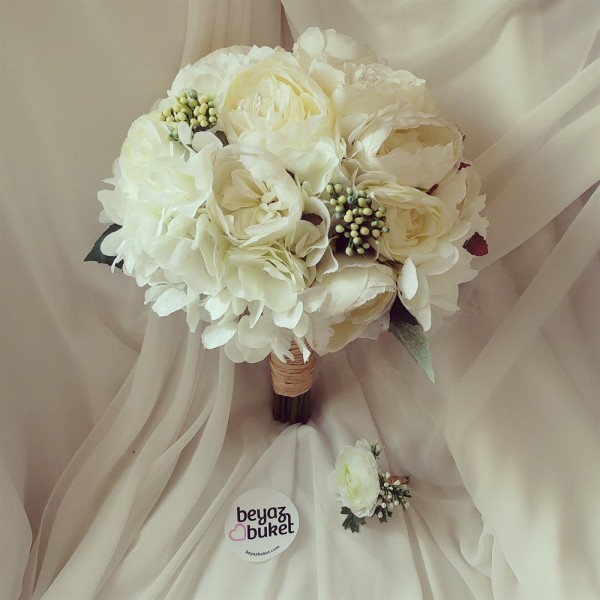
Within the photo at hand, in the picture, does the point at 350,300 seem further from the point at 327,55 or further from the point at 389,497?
the point at 389,497

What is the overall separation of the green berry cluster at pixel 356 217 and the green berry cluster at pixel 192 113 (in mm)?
157

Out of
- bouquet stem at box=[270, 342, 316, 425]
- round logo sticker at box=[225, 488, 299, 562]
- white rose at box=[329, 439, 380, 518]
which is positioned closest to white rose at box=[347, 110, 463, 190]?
bouquet stem at box=[270, 342, 316, 425]

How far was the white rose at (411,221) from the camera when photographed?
614 mm

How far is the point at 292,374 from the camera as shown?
95 cm

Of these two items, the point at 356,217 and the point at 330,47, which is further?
the point at 330,47

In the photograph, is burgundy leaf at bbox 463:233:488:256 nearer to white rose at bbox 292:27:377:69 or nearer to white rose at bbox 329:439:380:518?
white rose at bbox 292:27:377:69

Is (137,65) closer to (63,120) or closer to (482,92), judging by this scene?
(63,120)

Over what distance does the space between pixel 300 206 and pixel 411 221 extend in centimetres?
12

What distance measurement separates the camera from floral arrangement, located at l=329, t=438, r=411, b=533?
0.90m

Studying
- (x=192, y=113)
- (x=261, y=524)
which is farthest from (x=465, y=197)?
(x=261, y=524)

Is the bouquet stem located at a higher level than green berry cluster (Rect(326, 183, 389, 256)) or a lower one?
higher

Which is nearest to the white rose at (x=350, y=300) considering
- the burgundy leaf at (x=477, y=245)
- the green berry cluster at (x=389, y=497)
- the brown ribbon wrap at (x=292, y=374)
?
the burgundy leaf at (x=477, y=245)

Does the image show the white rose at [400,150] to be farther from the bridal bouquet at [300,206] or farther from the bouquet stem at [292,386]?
the bouquet stem at [292,386]

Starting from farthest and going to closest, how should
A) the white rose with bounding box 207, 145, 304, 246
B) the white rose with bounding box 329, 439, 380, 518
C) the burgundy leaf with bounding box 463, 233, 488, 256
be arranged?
1. the white rose with bounding box 329, 439, 380, 518
2. the burgundy leaf with bounding box 463, 233, 488, 256
3. the white rose with bounding box 207, 145, 304, 246
